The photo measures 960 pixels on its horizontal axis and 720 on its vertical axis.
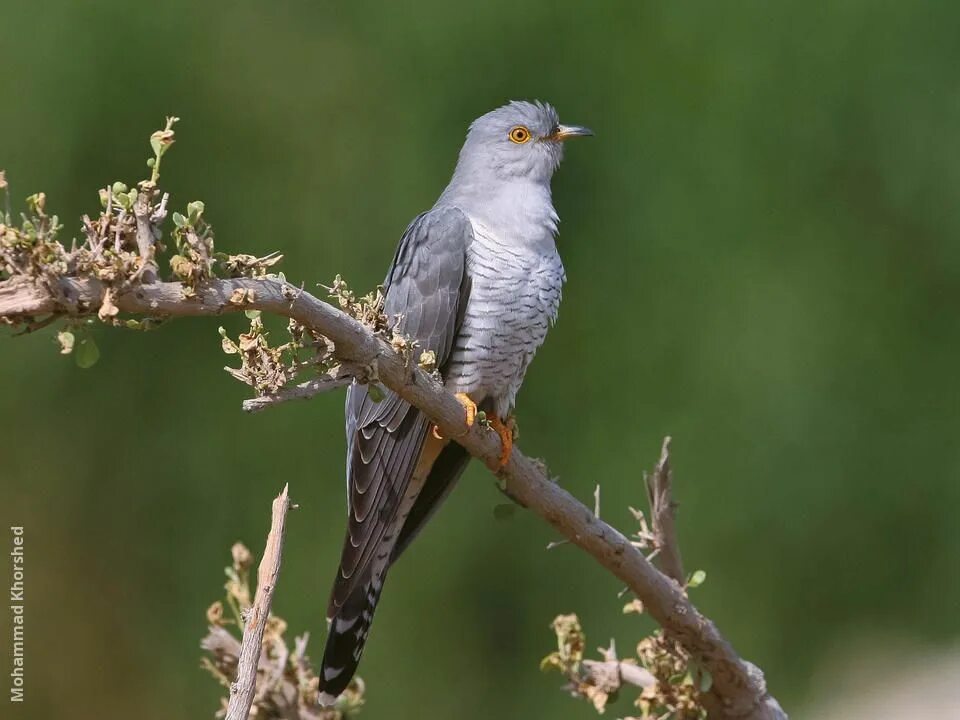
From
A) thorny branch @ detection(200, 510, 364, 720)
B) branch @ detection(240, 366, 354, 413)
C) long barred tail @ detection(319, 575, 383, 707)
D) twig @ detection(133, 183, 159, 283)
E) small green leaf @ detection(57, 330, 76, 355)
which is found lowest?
thorny branch @ detection(200, 510, 364, 720)

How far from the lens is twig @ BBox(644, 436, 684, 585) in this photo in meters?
2.30

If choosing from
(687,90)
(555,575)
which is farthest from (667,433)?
(687,90)

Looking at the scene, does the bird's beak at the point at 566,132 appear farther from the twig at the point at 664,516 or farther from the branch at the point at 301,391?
the branch at the point at 301,391

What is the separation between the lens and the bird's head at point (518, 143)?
3031 millimetres

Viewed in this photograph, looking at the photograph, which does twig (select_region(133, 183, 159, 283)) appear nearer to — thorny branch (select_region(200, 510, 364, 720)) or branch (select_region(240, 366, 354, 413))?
branch (select_region(240, 366, 354, 413))

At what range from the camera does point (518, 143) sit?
3076 millimetres

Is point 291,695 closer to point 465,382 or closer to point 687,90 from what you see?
point 465,382

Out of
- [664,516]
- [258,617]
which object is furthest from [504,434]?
[258,617]

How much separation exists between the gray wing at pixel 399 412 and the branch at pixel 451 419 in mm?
255

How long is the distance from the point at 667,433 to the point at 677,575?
80.6 inches

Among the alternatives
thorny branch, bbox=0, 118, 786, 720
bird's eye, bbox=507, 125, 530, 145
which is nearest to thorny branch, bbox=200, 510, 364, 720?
thorny branch, bbox=0, 118, 786, 720

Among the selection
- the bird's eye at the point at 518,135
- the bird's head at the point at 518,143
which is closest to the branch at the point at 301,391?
the bird's head at the point at 518,143

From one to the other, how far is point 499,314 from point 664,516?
25.3 inches

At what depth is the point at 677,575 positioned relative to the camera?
2.41 metres
